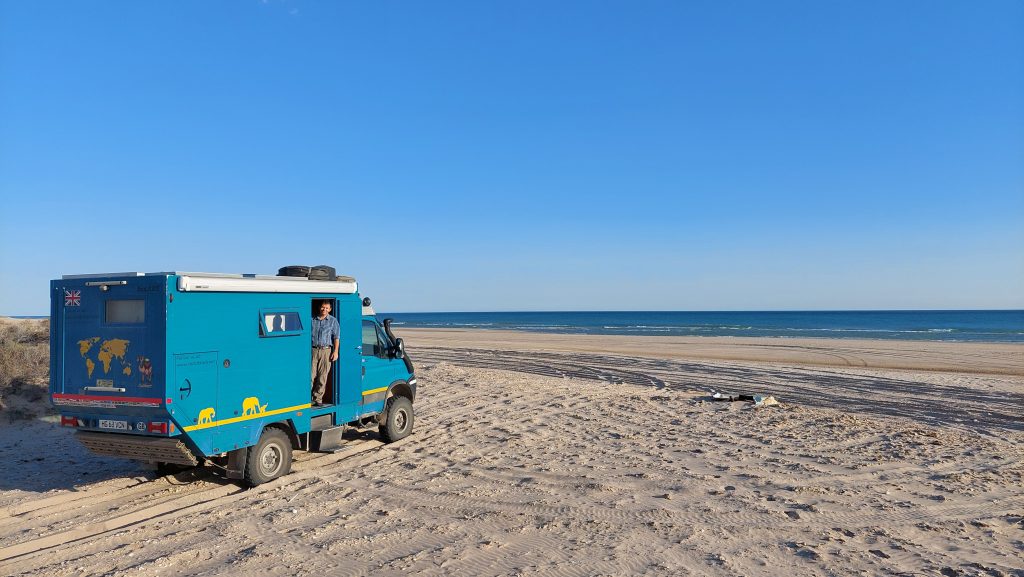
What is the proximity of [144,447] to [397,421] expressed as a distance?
4.44m

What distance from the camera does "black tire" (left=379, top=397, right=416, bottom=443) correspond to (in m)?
10.7

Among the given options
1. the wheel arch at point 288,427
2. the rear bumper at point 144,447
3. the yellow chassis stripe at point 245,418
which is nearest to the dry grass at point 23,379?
the rear bumper at point 144,447

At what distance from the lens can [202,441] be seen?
7.27 metres

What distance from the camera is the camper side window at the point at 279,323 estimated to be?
814 cm

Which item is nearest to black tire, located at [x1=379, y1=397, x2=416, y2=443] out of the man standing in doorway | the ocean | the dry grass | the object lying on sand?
the man standing in doorway

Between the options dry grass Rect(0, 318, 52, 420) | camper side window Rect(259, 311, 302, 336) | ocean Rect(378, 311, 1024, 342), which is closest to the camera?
camper side window Rect(259, 311, 302, 336)

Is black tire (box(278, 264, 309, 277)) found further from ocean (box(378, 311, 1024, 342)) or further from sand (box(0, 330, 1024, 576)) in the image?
ocean (box(378, 311, 1024, 342))

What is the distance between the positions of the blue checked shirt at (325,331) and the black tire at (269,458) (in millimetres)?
1333

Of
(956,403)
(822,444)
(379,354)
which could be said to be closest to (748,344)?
(956,403)

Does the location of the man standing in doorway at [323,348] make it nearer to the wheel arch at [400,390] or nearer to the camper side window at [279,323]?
the camper side window at [279,323]

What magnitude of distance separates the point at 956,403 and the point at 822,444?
8.08 metres

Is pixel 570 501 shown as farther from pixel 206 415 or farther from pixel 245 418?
pixel 206 415

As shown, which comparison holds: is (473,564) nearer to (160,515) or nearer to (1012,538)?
(160,515)

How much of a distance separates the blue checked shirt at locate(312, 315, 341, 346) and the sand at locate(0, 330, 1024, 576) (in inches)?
68.9
